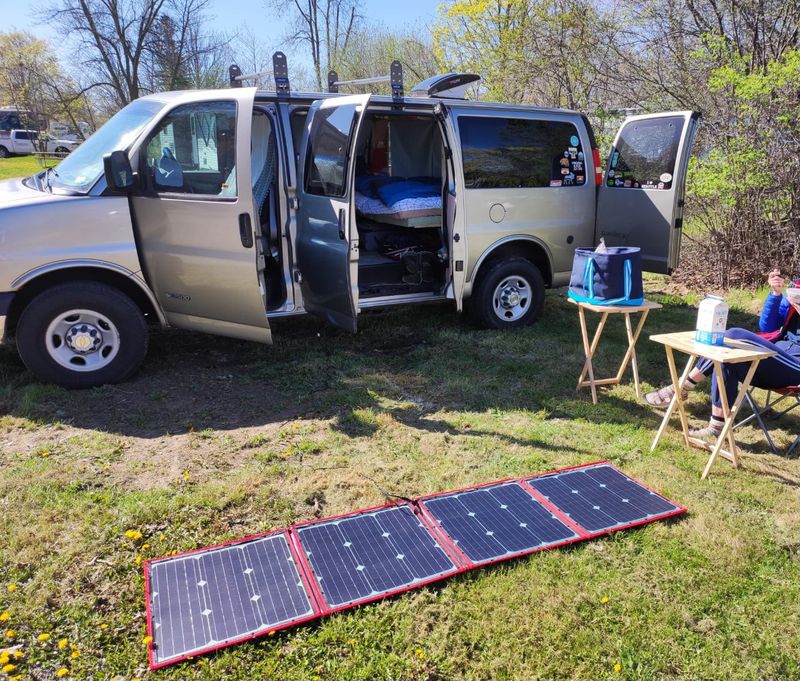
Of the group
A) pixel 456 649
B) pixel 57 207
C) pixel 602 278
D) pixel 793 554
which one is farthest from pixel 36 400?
pixel 793 554

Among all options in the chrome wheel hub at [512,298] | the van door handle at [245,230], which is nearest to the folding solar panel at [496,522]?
the van door handle at [245,230]

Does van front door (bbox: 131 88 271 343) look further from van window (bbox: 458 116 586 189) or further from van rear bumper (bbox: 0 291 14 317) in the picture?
van window (bbox: 458 116 586 189)

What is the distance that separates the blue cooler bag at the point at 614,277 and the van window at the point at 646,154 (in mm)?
1713

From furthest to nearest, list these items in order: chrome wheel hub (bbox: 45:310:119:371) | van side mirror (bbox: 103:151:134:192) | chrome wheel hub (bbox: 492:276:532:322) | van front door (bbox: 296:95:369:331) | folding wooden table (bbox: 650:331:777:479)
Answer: chrome wheel hub (bbox: 492:276:532:322) < van front door (bbox: 296:95:369:331) < chrome wheel hub (bbox: 45:310:119:371) < van side mirror (bbox: 103:151:134:192) < folding wooden table (bbox: 650:331:777:479)

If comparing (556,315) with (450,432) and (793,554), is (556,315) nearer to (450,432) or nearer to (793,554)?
(450,432)

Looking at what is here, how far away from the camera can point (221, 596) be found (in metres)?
2.63

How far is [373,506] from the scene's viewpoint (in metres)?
3.32

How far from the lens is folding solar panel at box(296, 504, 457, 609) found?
2.71 metres

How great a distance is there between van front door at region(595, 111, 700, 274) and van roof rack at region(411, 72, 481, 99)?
5.64ft

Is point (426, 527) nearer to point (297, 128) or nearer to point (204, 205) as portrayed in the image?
point (204, 205)

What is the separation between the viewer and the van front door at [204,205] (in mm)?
4434

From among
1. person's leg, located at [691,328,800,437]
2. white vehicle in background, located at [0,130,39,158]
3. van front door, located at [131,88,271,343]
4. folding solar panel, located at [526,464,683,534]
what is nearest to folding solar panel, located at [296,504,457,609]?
folding solar panel, located at [526,464,683,534]

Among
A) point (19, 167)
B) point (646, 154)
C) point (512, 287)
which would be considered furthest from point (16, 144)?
point (646, 154)

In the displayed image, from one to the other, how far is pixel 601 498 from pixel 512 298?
3114 mm
